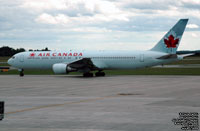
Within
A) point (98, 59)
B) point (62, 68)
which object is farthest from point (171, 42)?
point (62, 68)

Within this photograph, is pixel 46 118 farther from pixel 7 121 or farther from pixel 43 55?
pixel 43 55

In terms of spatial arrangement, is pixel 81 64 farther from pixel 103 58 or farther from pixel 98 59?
pixel 103 58

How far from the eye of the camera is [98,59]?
48.3m

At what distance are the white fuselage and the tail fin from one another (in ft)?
2.91

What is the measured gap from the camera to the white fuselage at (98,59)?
45.8 m

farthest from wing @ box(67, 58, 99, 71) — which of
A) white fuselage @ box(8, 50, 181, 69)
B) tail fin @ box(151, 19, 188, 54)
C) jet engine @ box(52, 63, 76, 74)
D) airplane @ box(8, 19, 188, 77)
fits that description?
tail fin @ box(151, 19, 188, 54)

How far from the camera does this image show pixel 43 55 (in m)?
50.1

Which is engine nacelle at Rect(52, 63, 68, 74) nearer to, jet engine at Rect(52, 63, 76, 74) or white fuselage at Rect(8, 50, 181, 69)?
jet engine at Rect(52, 63, 76, 74)

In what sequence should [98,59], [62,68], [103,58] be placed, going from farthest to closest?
[98,59] → [103,58] → [62,68]

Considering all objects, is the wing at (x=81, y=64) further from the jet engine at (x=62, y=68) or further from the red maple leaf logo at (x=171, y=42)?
the red maple leaf logo at (x=171, y=42)

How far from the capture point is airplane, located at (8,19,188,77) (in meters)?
45.2

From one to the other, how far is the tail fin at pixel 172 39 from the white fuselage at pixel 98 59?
0.89m

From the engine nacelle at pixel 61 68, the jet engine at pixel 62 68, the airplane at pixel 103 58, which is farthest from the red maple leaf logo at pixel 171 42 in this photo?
the engine nacelle at pixel 61 68

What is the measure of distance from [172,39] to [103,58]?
27.9 feet
